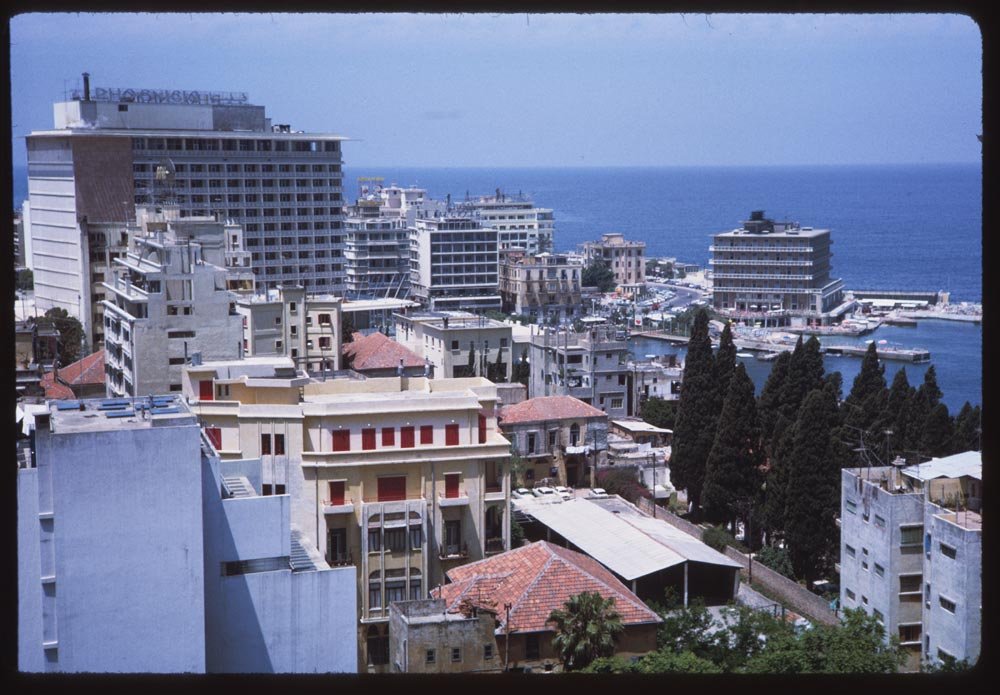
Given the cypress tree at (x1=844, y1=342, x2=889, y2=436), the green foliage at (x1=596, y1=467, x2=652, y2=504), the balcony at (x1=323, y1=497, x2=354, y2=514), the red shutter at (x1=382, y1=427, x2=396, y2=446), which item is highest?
the red shutter at (x1=382, y1=427, x2=396, y2=446)

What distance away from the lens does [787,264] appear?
27.9 m

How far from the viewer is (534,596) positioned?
5.17 meters

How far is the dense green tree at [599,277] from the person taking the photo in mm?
28308

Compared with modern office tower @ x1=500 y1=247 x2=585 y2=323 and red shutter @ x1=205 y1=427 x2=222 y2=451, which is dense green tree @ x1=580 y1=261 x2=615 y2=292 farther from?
red shutter @ x1=205 y1=427 x2=222 y2=451

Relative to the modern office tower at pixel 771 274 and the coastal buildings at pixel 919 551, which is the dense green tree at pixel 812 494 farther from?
the modern office tower at pixel 771 274

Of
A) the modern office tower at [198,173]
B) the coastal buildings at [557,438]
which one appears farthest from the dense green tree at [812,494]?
the modern office tower at [198,173]

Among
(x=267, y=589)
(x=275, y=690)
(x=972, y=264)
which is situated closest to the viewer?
(x=275, y=690)

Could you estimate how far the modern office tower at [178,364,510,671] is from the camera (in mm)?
5867

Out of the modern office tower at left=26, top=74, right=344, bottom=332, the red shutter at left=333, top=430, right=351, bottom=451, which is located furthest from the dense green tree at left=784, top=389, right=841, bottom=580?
the modern office tower at left=26, top=74, right=344, bottom=332

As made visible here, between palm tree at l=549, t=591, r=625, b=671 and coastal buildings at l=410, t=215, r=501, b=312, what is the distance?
62.7 feet

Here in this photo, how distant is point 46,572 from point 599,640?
2378 mm
